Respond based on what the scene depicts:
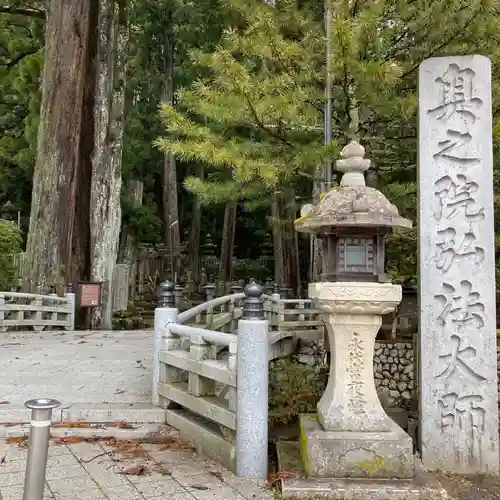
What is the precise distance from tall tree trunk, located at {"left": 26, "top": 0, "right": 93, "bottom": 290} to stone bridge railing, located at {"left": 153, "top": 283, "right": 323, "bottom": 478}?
23.5ft

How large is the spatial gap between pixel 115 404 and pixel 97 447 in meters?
0.73

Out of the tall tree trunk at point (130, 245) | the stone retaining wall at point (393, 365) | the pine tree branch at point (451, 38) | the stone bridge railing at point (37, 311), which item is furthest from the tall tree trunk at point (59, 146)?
the pine tree branch at point (451, 38)

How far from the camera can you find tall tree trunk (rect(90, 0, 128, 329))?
12062 millimetres

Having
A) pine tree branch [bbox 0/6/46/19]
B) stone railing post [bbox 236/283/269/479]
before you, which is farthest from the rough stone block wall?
pine tree branch [bbox 0/6/46/19]

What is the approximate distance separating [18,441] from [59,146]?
8.89 metres

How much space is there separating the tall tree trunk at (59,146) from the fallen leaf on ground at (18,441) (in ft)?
25.3

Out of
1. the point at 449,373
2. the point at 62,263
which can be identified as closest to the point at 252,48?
the point at 449,373

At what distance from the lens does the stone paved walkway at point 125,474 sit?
311cm

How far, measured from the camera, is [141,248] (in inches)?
754

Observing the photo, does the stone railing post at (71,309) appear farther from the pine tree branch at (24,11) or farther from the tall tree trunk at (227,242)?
the tall tree trunk at (227,242)

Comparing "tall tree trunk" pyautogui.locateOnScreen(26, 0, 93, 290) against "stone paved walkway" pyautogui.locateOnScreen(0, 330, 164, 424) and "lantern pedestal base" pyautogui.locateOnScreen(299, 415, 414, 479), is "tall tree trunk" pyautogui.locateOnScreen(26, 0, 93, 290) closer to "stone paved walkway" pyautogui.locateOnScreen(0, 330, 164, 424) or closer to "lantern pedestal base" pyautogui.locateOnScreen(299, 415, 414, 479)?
"stone paved walkway" pyautogui.locateOnScreen(0, 330, 164, 424)

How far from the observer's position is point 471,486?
3.57m

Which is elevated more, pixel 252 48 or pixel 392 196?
pixel 252 48

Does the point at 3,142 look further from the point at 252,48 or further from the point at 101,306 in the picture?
the point at 252,48
